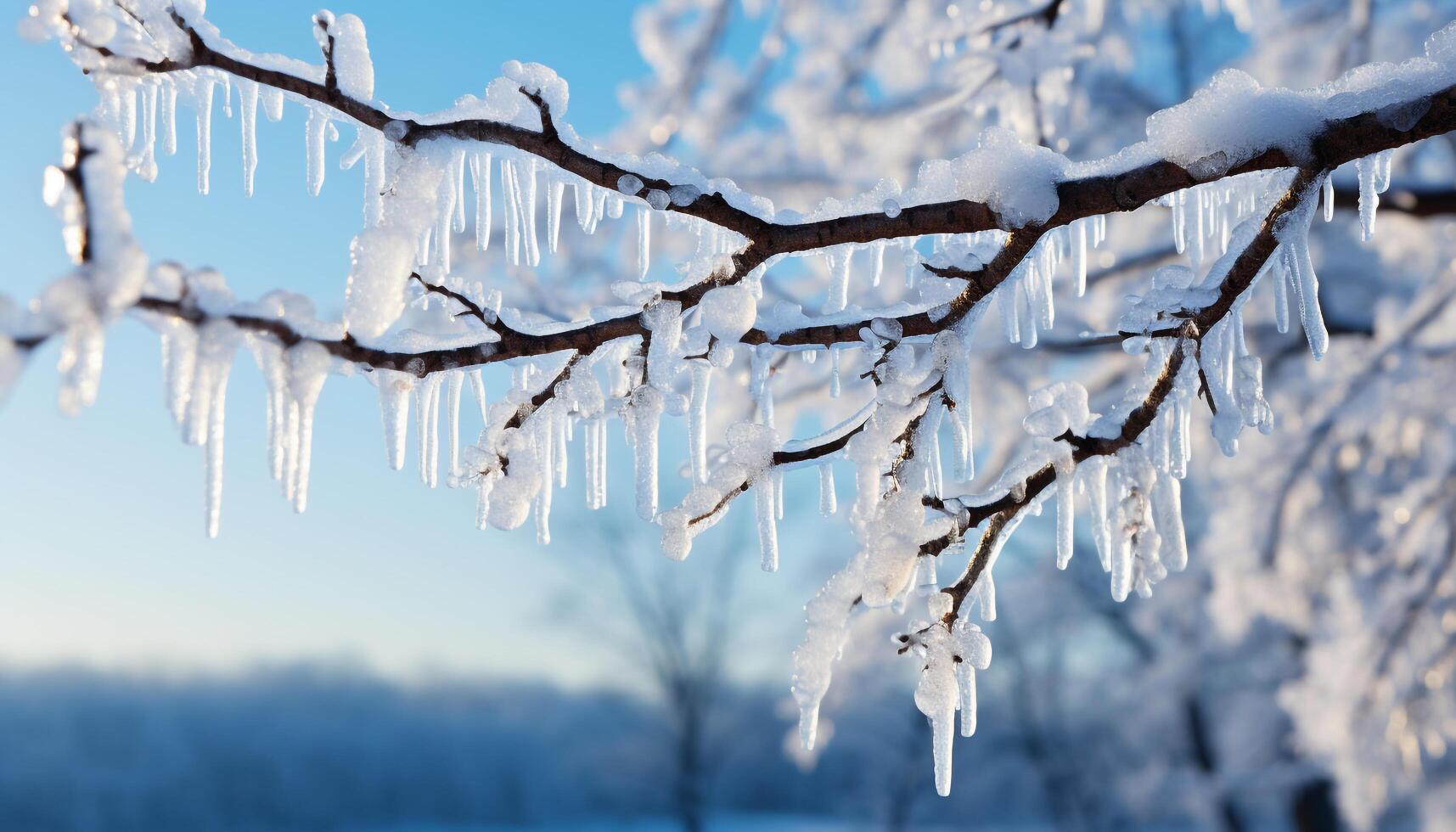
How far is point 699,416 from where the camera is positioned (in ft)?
4.75

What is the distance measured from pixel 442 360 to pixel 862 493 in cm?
61

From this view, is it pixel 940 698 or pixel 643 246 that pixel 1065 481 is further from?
pixel 643 246

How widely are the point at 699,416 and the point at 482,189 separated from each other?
0.52 metres

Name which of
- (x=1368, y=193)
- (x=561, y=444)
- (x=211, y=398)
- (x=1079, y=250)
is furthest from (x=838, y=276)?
(x=211, y=398)

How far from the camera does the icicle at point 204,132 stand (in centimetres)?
146

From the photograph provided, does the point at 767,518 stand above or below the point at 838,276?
below

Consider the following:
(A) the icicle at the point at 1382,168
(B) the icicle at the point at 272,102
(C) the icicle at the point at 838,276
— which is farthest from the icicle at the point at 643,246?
(A) the icicle at the point at 1382,168

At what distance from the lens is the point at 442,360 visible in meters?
1.18

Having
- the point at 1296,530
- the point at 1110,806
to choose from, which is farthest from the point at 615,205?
the point at 1110,806

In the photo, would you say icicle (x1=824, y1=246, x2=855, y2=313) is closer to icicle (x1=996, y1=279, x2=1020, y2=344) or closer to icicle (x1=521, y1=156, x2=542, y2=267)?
icicle (x1=996, y1=279, x2=1020, y2=344)

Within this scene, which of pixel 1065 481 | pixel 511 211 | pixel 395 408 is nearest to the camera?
pixel 395 408

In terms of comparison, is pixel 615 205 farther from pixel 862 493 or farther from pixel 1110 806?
pixel 1110 806

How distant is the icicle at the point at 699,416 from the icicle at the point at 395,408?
0.40m

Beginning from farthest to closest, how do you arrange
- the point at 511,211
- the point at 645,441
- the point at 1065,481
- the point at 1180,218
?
the point at 1180,218 → the point at 511,211 → the point at 1065,481 → the point at 645,441
